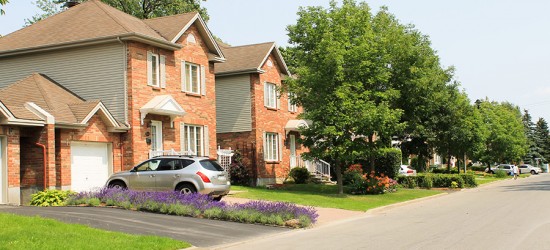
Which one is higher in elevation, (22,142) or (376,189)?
(22,142)

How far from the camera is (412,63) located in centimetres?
3688

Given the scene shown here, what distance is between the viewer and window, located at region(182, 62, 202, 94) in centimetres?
2702

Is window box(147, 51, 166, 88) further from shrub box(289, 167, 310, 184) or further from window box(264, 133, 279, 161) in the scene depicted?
shrub box(289, 167, 310, 184)

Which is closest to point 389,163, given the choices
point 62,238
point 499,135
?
point 62,238

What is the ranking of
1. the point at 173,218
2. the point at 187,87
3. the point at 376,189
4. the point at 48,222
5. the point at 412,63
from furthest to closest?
the point at 412,63, the point at 376,189, the point at 187,87, the point at 173,218, the point at 48,222

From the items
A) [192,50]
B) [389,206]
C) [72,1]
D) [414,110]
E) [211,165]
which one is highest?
[72,1]

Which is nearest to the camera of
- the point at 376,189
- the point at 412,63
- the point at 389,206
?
the point at 389,206

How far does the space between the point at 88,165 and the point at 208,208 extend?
25.5 feet

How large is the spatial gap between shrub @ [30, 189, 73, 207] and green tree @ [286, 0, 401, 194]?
12346 mm

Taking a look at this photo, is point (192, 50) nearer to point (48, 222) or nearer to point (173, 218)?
point (173, 218)

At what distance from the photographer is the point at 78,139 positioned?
21859 mm

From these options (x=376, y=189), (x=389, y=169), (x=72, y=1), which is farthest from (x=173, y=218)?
(x=389, y=169)

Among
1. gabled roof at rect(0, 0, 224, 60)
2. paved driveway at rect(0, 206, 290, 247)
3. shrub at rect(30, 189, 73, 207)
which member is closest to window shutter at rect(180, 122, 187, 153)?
gabled roof at rect(0, 0, 224, 60)

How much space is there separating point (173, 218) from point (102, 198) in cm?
367
